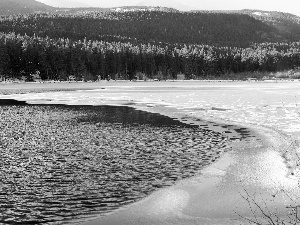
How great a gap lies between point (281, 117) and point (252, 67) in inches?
4774

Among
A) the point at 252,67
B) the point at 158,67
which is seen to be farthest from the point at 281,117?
the point at 252,67

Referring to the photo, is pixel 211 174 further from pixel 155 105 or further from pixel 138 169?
pixel 155 105

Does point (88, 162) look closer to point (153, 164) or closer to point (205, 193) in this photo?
point (153, 164)

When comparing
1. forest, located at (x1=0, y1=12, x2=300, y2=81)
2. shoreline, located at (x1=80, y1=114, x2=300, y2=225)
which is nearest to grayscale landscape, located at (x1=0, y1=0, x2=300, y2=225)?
shoreline, located at (x1=80, y1=114, x2=300, y2=225)

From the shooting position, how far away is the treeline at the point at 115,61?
9331 centimetres

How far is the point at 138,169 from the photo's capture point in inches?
516

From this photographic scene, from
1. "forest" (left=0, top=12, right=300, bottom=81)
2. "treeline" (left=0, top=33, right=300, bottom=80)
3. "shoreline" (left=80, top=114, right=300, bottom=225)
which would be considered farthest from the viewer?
"forest" (left=0, top=12, right=300, bottom=81)

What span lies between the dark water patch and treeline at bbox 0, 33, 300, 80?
72.3m

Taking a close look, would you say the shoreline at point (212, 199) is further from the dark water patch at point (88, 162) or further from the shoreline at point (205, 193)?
the dark water patch at point (88, 162)

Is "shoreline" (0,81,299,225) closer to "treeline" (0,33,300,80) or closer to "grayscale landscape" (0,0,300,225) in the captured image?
"grayscale landscape" (0,0,300,225)

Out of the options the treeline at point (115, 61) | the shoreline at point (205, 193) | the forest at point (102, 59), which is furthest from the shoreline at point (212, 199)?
the forest at point (102, 59)

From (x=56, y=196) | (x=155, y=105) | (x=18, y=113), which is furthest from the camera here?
(x=155, y=105)

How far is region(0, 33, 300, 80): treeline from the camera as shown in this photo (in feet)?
306

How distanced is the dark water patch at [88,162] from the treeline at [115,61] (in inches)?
2846
